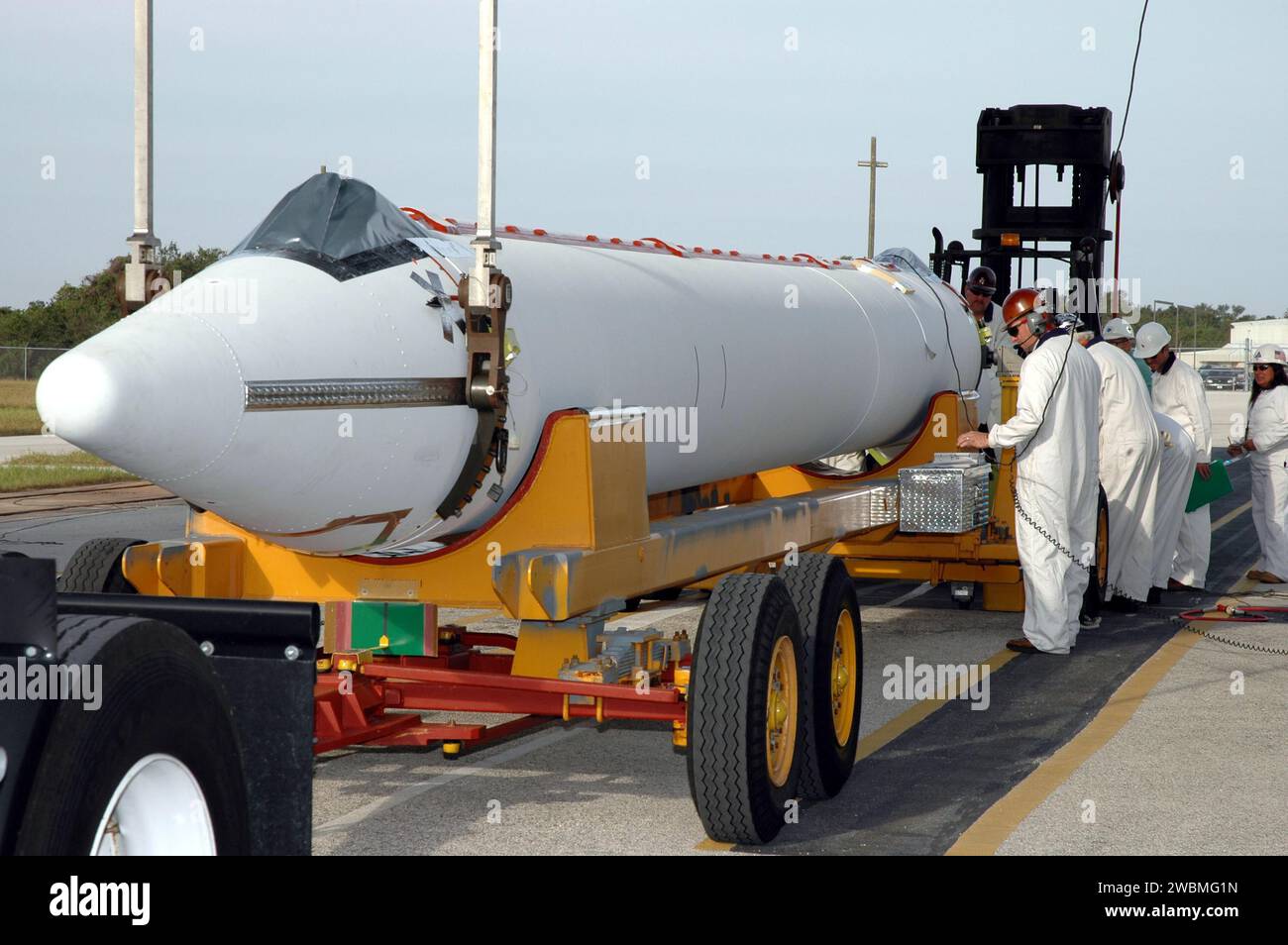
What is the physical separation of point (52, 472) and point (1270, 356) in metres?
17.0

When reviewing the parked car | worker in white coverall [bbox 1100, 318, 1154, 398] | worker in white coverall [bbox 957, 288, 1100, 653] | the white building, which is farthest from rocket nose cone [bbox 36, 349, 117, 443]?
the white building

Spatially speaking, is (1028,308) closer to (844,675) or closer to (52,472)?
(844,675)

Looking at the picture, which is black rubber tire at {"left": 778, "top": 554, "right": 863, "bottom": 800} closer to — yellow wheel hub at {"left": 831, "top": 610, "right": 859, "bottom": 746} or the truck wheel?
yellow wheel hub at {"left": 831, "top": 610, "right": 859, "bottom": 746}

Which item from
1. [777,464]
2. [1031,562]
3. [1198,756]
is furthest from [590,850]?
[1031,562]

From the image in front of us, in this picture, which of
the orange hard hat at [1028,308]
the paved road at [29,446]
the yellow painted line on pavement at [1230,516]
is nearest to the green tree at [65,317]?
the paved road at [29,446]

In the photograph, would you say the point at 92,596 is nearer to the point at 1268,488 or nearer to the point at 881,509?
the point at 881,509

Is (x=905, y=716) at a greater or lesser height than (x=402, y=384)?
lesser

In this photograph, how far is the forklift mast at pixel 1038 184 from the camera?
57.9ft

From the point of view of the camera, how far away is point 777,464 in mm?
9766

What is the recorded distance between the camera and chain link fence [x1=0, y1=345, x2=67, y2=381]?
43.1 m

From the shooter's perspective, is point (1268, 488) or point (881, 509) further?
point (1268, 488)

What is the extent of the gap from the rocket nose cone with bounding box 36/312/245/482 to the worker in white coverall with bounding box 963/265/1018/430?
9297mm

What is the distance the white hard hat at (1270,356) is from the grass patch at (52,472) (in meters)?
13.9

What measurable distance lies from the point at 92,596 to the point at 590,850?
2.59m
